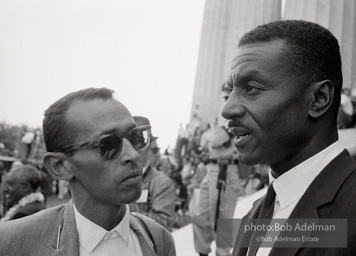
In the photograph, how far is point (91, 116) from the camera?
6.50 feet

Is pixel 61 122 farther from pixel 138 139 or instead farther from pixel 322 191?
pixel 322 191

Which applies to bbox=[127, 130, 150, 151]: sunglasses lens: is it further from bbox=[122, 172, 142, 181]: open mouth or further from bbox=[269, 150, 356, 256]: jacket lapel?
bbox=[269, 150, 356, 256]: jacket lapel

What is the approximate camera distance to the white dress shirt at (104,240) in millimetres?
1877

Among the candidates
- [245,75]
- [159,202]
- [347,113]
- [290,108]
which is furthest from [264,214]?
[347,113]

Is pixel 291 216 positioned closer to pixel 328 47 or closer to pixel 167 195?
pixel 328 47

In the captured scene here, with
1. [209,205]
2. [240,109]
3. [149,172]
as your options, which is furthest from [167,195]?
[240,109]

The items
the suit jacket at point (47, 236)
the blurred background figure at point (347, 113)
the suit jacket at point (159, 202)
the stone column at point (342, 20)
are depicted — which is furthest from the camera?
the stone column at point (342, 20)

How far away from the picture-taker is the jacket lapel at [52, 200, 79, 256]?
181 centimetres

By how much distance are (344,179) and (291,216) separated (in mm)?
196

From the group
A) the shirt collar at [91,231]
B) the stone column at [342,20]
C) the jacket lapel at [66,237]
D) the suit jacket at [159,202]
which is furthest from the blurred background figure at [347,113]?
the jacket lapel at [66,237]

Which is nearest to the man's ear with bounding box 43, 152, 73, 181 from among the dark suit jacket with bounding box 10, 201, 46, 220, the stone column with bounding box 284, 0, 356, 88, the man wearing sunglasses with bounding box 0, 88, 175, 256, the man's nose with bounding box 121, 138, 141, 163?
the man wearing sunglasses with bounding box 0, 88, 175, 256

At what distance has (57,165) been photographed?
2.04 meters

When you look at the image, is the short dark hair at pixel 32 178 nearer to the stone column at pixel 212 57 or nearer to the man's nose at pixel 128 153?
the man's nose at pixel 128 153

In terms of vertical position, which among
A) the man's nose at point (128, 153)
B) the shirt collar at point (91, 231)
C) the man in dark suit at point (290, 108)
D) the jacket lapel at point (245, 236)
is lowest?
the shirt collar at point (91, 231)
